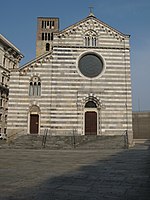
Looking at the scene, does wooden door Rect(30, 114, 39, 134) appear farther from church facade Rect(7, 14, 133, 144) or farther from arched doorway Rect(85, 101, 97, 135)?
arched doorway Rect(85, 101, 97, 135)

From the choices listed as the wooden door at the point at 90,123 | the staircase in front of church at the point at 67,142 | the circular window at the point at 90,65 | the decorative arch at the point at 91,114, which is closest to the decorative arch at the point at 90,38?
the circular window at the point at 90,65

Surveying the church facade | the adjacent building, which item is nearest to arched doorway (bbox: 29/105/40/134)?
the church facade

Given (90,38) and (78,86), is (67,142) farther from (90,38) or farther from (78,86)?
(90,38)

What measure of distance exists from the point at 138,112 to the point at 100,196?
3987 centimetres

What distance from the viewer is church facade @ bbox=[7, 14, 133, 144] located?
91.9 feet

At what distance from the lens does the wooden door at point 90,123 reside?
2864 cm

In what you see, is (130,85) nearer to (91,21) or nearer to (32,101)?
(91,21)

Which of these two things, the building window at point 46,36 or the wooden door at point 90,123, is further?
the building window at point 46,36

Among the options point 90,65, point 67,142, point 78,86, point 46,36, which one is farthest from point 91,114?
point 46,36

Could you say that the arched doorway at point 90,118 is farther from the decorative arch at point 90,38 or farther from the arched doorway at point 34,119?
the decorative arch at point 90,38

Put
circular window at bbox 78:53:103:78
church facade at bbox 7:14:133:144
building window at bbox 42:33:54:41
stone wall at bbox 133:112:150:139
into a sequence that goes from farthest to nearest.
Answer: building window at bbox 42:33:54:41
stone wall at bbox 133:112:150:139
circular window at bbox 78:53:103:78
church facade at bbox 7:14:133:144

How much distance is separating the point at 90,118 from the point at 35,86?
7.64 metres

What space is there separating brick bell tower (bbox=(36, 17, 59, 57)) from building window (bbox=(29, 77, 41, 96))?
19587 mm

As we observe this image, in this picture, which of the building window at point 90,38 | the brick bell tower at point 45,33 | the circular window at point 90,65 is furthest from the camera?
the brick bell tower at point 45,33
